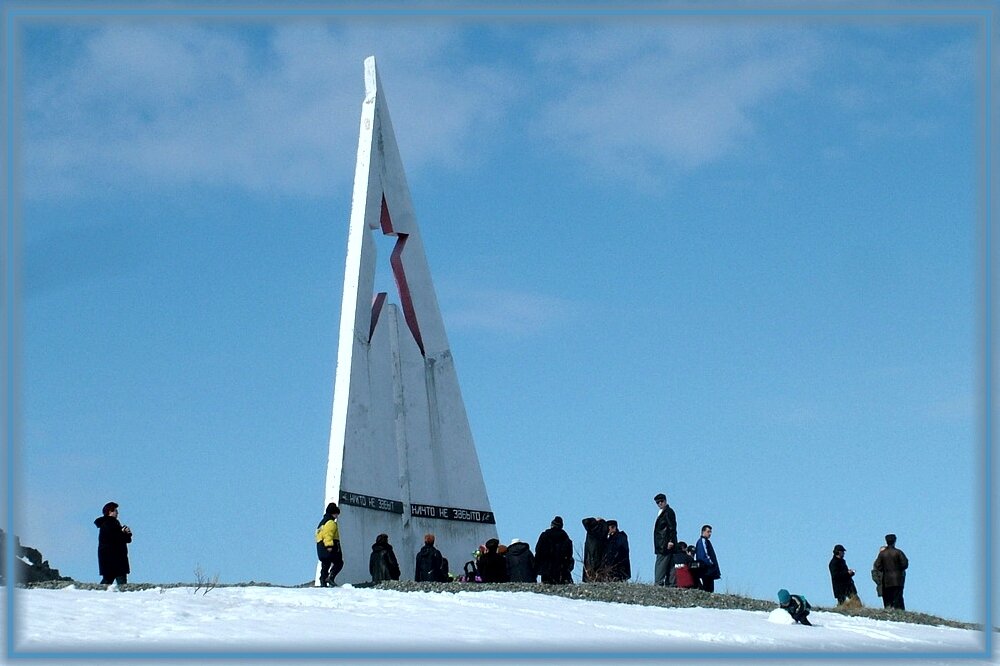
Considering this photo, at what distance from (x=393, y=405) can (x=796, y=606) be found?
348 inches

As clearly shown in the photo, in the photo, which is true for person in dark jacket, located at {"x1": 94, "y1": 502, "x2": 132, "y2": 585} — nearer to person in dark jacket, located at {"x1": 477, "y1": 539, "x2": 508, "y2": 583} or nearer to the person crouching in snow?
person in dark jacket, located at {"x1": 477, "y1": 539, "x2": 508, "y2": 583}

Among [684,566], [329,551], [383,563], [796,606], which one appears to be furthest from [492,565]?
[796,606]

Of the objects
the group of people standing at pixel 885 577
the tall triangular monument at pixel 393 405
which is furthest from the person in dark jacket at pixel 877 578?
the tall triangular monument at pixel 393 405

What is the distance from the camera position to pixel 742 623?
616 inches

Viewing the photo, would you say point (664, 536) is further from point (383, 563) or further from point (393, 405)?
point (393, 405)

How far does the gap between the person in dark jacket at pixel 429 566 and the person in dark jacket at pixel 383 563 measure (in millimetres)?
327

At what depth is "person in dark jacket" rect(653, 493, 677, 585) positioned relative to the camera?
1881cm

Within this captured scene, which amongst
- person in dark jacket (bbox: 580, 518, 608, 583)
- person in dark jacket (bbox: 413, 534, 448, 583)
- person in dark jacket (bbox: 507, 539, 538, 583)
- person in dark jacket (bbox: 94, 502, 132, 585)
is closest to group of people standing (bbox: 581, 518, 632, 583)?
person in dark jacket (bbox: 580, 518, 608, 583)

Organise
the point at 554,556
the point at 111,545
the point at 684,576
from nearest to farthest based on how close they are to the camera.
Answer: the point at 111,545 → the point at 554,556 → the point at 684,576

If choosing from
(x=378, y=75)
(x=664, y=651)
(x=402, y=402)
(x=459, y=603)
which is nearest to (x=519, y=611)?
(x=459, y=603)

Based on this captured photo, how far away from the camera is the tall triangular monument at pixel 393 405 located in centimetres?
2120

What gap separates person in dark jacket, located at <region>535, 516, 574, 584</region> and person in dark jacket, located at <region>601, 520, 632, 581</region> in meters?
0.72

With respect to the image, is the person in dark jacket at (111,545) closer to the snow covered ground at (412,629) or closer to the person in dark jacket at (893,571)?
the snow covered ground at (412,629)

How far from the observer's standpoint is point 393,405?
22875 millimetres
